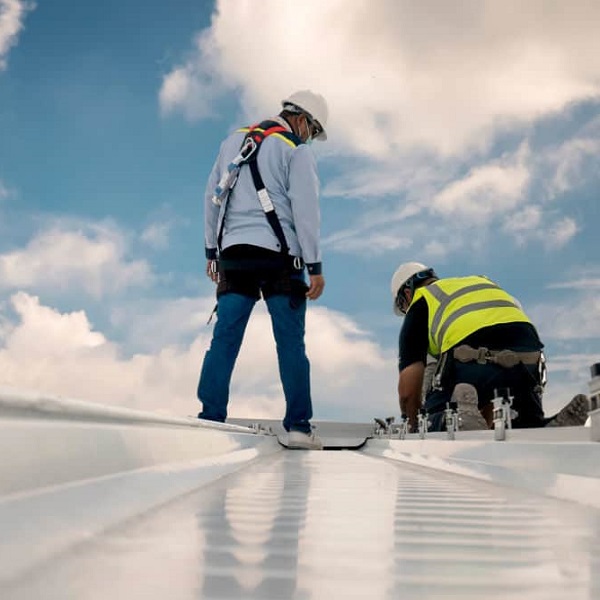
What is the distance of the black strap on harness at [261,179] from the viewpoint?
3.22 metres

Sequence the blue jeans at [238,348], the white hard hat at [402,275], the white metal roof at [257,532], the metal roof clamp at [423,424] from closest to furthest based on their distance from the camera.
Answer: the white metal roof at [257,532] → the blue jeans at [238,348] → the metal roof clamp at [423,424] → the white hard hat at [402,275]

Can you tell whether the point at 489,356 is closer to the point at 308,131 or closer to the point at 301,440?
the point at 301,440

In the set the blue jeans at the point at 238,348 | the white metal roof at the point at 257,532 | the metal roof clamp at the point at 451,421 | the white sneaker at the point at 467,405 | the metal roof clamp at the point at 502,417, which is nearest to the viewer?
the white metal roof at the point at 257,532

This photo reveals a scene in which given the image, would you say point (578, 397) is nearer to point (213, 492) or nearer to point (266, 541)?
point (213, 492)

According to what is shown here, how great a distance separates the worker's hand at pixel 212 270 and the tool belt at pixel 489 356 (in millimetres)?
1196

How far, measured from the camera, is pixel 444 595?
0.53 metres

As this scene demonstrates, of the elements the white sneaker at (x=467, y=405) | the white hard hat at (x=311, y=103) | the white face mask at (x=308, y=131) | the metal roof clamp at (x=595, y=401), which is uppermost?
the white hard hat at (x=311, y=103)

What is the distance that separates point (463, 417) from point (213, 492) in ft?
7.84

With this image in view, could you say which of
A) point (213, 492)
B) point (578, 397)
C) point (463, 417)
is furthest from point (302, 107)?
point (213, 492)

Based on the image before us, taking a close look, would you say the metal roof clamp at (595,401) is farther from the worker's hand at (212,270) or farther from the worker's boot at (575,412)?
the worker's hand at (212,270)

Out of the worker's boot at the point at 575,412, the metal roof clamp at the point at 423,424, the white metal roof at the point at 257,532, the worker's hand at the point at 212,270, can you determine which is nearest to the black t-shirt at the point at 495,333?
the metal roof clamp at the point at 423,424

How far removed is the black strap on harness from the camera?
10.6ft

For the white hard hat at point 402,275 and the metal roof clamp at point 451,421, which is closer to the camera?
the metal roof clamp at point 451,421

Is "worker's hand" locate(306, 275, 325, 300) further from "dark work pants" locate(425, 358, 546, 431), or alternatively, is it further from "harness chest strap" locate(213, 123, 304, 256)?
"dark work pants" locate(425, 358, 546, 431)
